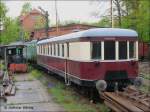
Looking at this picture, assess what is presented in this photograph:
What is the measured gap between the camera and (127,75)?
16.3m

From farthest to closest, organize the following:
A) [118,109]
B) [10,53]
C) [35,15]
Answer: [35,15], [10,53], [118,109]

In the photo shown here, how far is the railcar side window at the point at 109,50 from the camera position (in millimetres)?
15969

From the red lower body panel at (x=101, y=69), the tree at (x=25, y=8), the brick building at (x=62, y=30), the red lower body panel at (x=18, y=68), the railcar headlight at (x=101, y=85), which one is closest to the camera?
the railcar headlight at (x=101, y=85)

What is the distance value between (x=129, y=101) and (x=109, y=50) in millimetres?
3610

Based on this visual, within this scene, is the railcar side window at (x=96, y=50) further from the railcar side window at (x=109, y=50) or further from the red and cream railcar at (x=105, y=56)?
the railcar side window at (x=109, y=50)

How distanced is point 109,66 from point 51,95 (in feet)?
10.7

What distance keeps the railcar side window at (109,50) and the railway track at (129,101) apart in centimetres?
168

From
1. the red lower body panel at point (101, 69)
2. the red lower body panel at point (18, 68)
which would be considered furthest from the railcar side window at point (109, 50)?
the red lower body panel at point (18, 68)

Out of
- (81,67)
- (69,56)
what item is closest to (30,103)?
(81,67)

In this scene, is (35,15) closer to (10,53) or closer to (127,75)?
(10,53)

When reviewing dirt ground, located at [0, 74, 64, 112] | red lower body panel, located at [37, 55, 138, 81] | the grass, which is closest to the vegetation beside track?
the grass

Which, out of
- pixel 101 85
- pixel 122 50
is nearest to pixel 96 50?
pixel 122 50

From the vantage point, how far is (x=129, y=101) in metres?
12.8

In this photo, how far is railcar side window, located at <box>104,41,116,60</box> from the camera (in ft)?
52.4
